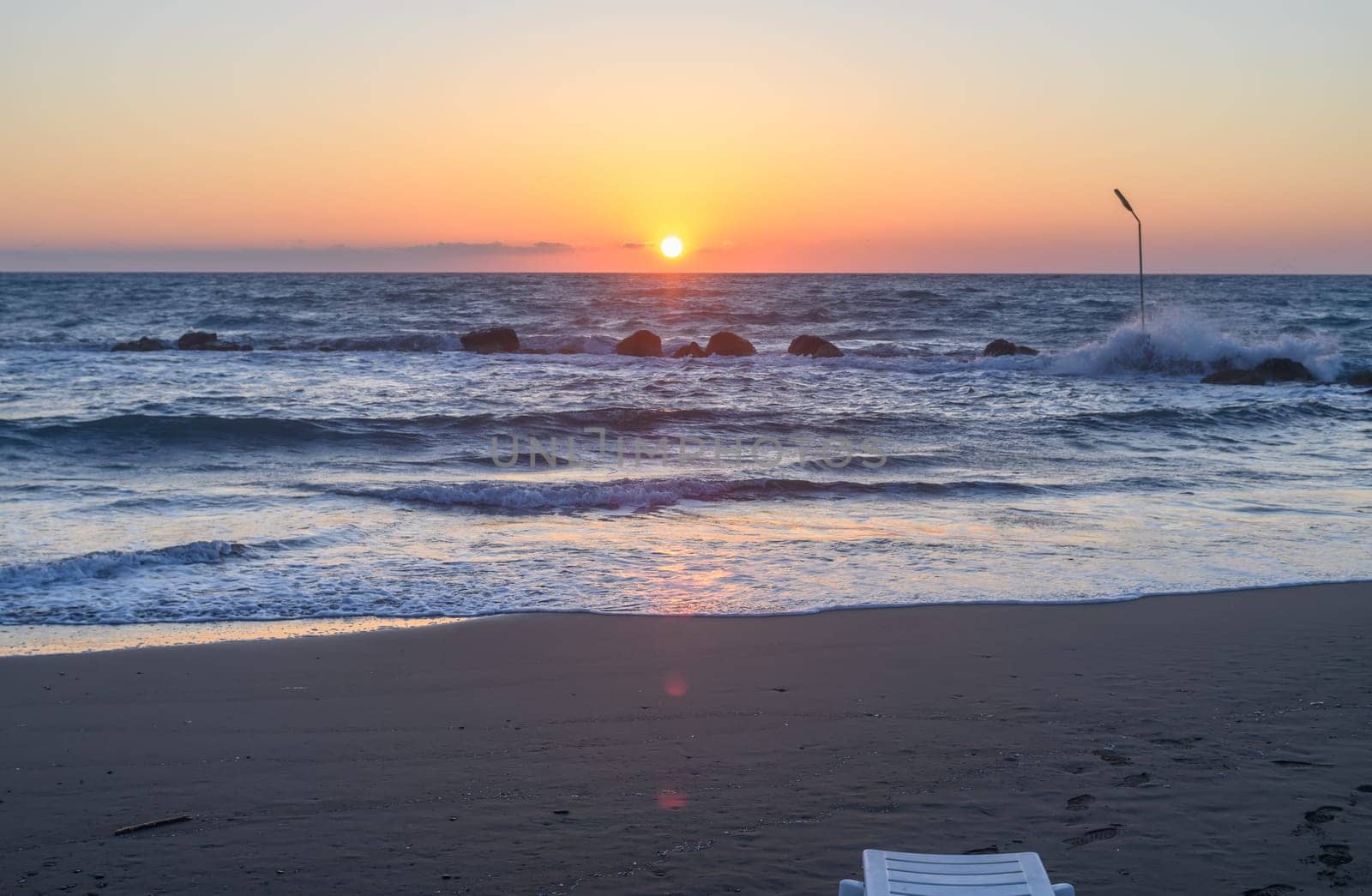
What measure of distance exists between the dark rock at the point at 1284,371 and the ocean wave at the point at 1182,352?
921 millimetres

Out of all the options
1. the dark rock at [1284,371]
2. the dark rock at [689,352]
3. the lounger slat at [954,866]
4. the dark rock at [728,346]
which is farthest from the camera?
the dark rock at [728,346]

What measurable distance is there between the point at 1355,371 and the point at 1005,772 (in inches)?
913

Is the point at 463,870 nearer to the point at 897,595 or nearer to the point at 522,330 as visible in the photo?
the point at 897,595

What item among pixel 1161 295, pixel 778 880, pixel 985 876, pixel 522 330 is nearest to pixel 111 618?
pixel 778 880

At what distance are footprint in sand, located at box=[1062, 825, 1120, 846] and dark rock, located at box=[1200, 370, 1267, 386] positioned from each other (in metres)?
20.2

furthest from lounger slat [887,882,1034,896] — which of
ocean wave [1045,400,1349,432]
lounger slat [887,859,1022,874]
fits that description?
ocean wave [1045,400,1349,432]

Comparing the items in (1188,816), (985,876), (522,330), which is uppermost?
(522,330)

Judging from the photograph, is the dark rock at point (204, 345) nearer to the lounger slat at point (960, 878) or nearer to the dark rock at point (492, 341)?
the dark rock at point (492, 341)

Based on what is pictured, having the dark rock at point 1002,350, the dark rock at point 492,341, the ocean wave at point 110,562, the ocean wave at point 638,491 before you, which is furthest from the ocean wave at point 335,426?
the dark rock at point 492,341

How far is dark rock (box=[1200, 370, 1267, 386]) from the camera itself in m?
21.7

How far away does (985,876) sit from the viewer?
279 centimetres

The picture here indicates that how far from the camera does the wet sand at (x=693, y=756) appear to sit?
11.8 ft

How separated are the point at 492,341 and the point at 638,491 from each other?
20.7 m

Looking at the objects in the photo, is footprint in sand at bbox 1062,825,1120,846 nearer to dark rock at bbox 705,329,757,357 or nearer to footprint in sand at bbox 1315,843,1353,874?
footprint in sand at bbox 1315,843,1353,874
